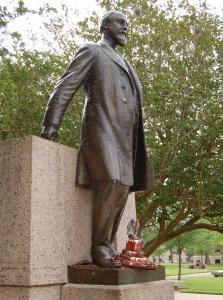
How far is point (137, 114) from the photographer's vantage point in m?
4.50

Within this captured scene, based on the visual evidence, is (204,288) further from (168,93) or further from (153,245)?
(168,93)

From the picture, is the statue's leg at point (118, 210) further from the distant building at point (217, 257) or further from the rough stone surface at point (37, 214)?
the distant building at point (217, 257)

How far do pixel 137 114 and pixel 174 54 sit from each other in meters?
9.96

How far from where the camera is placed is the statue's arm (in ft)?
13.0

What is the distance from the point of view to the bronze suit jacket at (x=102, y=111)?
3.96m

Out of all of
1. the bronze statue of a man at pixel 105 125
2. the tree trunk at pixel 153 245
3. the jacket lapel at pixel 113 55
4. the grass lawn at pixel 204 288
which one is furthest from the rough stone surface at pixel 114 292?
the grass lawn at pixel 204 288

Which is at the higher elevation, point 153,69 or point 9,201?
point 153,69

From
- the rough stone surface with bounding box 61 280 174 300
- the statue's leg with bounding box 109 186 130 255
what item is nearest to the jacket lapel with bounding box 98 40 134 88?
the statue's leg with bounding box 109 186 130 255

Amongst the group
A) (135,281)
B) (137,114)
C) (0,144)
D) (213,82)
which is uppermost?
(213,82)

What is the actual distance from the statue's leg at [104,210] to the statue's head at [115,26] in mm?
1447

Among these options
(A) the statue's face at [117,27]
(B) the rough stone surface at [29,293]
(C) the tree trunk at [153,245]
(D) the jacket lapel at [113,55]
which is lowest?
(C) the tree trunk at [153,245]

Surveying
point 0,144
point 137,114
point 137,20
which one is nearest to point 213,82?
point 137,20

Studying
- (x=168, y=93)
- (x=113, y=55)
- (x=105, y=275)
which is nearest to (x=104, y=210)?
(x=105, y=275)

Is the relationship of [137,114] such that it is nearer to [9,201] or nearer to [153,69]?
Result: [9,201]
